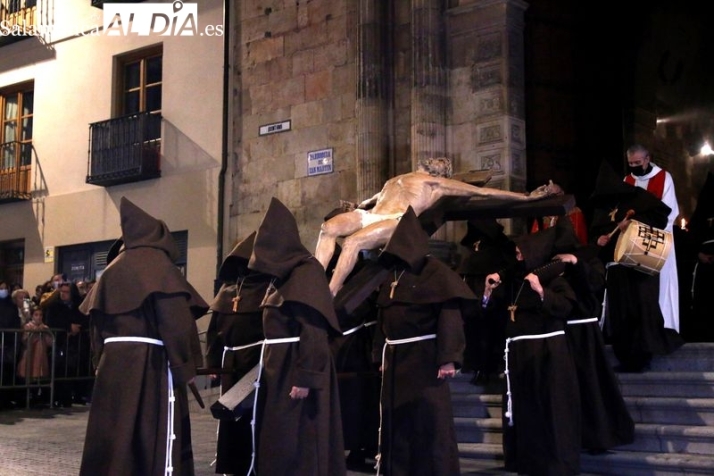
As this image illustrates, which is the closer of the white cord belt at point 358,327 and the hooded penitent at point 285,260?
the hooded penitent at point 285,260

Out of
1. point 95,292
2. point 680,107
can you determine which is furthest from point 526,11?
point 95,292

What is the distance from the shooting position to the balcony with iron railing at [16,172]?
19297mm

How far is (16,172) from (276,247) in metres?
14.3

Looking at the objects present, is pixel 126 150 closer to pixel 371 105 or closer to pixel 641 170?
pixel 371 105

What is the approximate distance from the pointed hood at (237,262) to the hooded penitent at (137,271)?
3.34 ft

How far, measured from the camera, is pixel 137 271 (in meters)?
6.44

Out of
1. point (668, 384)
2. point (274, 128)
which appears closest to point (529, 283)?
point (668, 384)

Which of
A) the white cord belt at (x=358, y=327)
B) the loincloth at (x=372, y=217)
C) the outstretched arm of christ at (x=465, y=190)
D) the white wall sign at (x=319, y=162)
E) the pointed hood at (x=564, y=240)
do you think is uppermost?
the white wall sign at (x=319, y=162)

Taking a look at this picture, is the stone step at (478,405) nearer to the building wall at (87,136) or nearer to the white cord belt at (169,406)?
the white cord belt at (169,406)

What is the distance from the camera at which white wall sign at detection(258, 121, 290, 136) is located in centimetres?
1460

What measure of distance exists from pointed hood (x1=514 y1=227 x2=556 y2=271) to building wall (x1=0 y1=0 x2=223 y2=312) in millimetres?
8527

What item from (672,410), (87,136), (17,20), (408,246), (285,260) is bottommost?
(672,410)

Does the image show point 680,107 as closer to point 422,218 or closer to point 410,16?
point 410,16

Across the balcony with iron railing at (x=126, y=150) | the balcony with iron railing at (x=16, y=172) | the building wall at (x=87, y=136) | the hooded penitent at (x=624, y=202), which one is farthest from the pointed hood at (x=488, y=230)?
the balcony with iron railing at (x=16, y=172)
